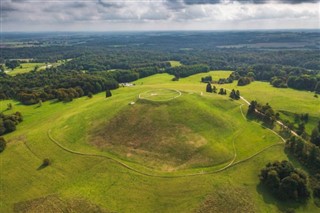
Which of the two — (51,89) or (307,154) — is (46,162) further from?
(51,89)

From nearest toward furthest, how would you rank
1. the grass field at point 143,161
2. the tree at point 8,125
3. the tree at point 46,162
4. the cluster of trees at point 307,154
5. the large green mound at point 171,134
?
the grass field at point 143,161 → the cluster of trees at point 307,154 → the tree at point 46,162 → the large green mound at point 171,134 → the tree at point 8,125

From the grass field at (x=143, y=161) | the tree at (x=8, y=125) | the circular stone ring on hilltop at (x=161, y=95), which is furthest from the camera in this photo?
the circular stone ring on hilltop at (x=161, y=95)

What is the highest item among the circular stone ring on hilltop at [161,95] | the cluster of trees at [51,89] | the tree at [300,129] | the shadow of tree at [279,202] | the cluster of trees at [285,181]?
the circular stone ring on hilltop at [161,95]

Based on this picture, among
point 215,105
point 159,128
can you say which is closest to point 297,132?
point 215,105

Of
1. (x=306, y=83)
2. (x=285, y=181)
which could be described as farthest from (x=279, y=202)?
(x=306, y=83)

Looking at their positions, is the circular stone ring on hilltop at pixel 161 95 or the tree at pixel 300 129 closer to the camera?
the tree at pixel 300 129

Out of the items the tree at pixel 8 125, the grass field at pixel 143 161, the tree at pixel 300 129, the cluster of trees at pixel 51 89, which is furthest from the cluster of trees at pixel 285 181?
the cluster of trees at pixel 51 89

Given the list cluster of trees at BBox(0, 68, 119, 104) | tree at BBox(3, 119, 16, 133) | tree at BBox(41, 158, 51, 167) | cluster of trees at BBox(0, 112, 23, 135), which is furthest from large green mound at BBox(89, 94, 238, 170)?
cluster of trees at BBox(0, 68, 119, 104)

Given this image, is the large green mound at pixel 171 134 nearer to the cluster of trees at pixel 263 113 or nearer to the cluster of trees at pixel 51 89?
the cluster of trees at pixel 263 113
